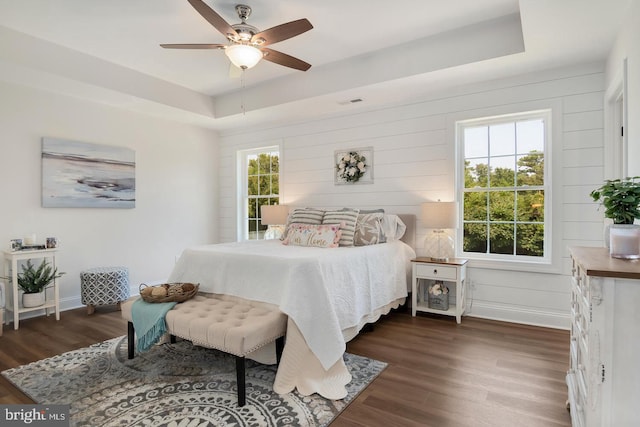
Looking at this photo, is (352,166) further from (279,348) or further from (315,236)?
(279,348)

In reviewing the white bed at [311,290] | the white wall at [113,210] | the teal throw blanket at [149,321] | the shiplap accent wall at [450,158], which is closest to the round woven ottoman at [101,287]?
the white wall at [113,210]

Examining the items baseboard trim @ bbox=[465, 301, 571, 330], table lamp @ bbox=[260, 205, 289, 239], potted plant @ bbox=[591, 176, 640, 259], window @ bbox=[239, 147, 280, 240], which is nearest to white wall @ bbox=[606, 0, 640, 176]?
potted plant @ bbox=[591, 176, 640, 259]

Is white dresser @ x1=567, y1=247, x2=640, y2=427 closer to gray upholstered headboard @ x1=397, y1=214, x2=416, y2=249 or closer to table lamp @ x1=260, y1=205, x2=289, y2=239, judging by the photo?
gray upholstered headboard @ x1=397, y1=214, x2=416, y2=249

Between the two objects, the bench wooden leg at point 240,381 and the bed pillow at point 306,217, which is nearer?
the bench wooden leg at point 240,381

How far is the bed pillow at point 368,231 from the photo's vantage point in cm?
367

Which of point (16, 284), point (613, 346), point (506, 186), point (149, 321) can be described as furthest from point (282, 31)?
point (16, 284)

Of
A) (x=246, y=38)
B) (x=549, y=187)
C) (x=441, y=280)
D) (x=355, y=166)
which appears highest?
(x=246, y=38)

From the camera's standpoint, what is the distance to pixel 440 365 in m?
2.55

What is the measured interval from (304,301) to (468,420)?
1166mm

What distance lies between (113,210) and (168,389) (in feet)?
10.1

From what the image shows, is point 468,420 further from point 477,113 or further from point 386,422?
point 477,113

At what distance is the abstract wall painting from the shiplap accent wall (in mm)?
1875

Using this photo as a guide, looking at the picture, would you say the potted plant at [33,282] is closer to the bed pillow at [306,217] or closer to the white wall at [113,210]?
the white wall at [113,210]

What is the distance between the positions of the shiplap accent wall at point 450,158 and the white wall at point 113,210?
3.77 feet
